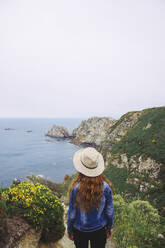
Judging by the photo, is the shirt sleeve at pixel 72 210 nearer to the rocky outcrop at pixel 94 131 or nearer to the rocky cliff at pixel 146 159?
the rocky cliff at pixel 146 159

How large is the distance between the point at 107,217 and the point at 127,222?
4.18 m

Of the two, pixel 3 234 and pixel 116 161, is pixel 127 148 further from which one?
pixel 3 234

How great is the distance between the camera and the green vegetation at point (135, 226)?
576cm

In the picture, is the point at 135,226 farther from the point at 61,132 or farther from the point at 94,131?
the point at 61,132

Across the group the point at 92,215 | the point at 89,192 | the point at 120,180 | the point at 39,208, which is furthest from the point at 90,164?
the point at 120,180

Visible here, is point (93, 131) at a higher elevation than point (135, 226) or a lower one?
lower

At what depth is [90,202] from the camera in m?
3.02

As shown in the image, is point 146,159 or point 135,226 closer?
point 135,226

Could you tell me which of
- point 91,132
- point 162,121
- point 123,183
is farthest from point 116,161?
point 91,132

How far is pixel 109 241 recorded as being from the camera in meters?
6.36

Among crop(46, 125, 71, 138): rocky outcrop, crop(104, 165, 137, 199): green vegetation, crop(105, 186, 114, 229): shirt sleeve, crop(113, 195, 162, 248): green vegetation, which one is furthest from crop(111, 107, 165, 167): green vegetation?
crop(46, 125, 71, 138): rocky outcrop

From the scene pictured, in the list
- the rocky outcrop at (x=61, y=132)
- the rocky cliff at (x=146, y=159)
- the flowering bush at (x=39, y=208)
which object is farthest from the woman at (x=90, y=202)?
the rocky outcrop at (x=61, y=132)

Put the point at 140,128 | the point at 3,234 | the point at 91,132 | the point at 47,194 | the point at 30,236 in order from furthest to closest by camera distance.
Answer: the point at 91,132 → the point at 140,128 → the point at 47,194 → the point at 30,236 → the point at 3,234

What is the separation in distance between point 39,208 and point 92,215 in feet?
9.34
